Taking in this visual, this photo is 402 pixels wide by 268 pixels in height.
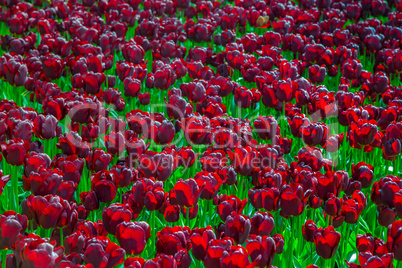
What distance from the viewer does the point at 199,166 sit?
9.80 feet

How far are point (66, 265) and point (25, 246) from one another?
0.46ft

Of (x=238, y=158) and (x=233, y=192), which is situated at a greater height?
(x=238, y=158)

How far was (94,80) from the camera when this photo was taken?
3.35 metres

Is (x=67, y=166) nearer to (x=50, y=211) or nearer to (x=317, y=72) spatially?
(x=50, y=211)

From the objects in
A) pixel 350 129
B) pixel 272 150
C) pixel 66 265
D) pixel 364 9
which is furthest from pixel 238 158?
pixel 364 9

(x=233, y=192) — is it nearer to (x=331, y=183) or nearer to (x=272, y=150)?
(x=272, y=150)

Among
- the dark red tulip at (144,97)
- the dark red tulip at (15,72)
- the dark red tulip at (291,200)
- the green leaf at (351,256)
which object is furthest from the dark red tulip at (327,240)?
the dark red tulip at (15,72)

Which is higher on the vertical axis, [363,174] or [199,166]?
[363,174]

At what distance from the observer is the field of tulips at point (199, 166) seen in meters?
1.79

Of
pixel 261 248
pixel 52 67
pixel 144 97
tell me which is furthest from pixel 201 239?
pixel 52 67

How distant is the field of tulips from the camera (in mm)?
1792

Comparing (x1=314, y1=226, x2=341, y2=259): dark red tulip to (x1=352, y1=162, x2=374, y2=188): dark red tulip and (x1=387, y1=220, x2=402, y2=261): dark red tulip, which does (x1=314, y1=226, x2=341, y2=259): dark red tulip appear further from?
(x1=352, y1=162, x2=374, y2=188): dark red tulip

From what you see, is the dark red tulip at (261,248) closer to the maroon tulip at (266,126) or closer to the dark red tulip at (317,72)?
the maroon tulip at (266,126)

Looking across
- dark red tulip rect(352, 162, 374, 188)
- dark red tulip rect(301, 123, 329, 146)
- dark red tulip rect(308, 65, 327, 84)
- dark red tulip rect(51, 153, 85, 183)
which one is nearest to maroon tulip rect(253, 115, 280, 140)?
dark red tulip rect(301, 123, 329, 146)
